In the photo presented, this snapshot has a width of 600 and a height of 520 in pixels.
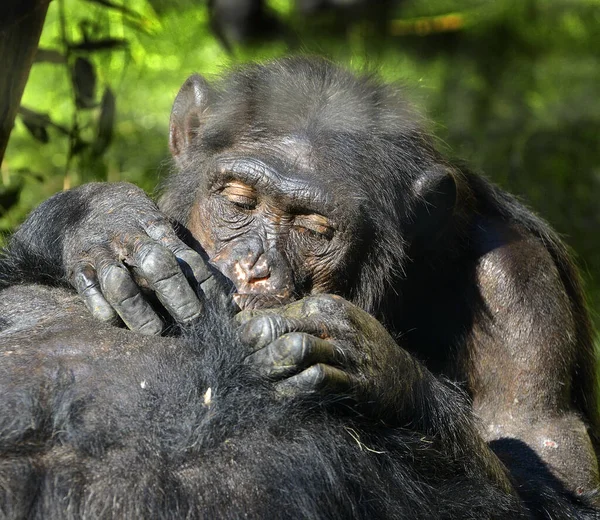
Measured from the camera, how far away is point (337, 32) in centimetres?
1295

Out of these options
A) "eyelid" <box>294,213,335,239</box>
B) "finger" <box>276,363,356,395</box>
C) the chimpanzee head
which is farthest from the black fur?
"eyelid" <box>294,213,335,239</box>

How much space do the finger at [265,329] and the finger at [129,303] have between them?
0.52 m

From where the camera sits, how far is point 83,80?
25.5 feet

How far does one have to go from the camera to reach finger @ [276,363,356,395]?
3512 mm

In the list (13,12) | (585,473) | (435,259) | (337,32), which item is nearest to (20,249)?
(13,12)

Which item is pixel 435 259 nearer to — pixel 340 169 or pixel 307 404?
pixel 340 169

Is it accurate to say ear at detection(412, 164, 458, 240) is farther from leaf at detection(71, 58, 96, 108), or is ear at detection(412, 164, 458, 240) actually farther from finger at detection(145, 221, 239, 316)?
leaf at detection(71, 58, 96, 108)

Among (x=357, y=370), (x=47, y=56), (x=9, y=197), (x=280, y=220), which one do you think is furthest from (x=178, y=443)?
(x=47, y=56)

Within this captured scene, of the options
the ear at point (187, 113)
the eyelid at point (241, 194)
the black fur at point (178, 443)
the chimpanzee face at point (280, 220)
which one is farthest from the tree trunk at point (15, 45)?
the black fur at point (178, 443)

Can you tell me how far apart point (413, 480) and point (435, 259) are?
222 centimetres

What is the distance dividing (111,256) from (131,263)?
0.18 metres

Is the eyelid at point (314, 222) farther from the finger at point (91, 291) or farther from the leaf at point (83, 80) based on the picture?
the leaf at point (83, 80)

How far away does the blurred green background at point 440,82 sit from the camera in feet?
33.6

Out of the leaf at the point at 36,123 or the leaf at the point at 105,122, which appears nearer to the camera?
the leaf at the point at 36,123
